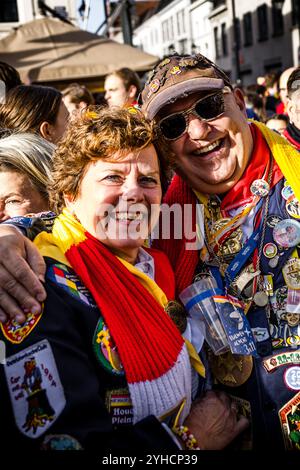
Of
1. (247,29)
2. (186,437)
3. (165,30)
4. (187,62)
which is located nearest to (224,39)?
(247,29)

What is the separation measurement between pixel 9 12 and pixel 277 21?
18.5 metres

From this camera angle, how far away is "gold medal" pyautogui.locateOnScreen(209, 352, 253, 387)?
228 cm

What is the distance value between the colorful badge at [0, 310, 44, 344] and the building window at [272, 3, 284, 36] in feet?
116

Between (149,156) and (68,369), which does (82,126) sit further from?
(68,369)

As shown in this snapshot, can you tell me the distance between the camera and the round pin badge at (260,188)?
248cm

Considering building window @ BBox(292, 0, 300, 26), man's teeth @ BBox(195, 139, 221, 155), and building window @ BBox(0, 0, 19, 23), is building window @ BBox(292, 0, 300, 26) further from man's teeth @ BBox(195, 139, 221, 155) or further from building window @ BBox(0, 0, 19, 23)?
man's teeth @ BBox(195, 139, 221, 155)

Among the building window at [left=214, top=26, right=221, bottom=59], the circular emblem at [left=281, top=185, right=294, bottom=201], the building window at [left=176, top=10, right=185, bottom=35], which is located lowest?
the circular emblem at [left=281, top=185, right=294, bottom=201]

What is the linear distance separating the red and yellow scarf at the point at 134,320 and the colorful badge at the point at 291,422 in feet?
1.41

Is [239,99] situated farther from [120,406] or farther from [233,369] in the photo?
[120,406]

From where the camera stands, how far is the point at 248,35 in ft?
127

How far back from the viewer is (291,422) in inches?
86.3

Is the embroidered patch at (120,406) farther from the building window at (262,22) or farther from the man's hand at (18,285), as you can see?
the building window at (262,22)

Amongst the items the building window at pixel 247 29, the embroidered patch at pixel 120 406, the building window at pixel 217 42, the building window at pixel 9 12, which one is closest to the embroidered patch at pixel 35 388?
the embroidered patch at pixel 120 406

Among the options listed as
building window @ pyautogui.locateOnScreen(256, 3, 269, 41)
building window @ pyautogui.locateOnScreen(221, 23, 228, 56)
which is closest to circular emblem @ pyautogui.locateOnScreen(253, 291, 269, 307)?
building window @ pyautogui.locateOnScreen(256, 3, 269, 41)
